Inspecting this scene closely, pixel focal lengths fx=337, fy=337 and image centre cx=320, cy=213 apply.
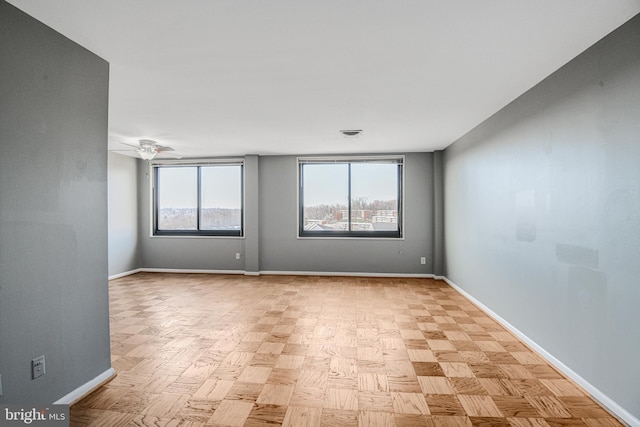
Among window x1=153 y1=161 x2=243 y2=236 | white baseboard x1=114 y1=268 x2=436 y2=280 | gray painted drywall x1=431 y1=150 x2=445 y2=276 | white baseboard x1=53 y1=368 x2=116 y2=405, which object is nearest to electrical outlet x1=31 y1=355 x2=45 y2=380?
white baseboard x1=53 y1=368 x2=116 y2=405

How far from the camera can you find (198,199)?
684 centimetres

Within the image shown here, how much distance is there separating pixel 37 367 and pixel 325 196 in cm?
507

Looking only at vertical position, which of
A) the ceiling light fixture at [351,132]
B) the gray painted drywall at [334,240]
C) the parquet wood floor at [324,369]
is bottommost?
the parquet wood floor at [324,369]

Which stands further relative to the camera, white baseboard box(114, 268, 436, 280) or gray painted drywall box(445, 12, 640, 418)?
white baseboard box(114, 268, 436, 280)

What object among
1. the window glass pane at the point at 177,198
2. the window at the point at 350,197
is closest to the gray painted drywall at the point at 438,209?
the window at the point at 350,197

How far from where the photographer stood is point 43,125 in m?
1.98

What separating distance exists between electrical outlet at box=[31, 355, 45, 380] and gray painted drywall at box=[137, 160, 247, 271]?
4.71m

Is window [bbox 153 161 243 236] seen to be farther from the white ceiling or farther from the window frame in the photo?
the white ceiling

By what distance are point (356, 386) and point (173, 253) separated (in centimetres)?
550

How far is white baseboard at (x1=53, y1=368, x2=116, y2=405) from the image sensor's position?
2.10 m

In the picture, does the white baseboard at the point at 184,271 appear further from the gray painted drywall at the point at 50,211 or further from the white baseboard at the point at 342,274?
the gray painted drywall at the point at 50,211

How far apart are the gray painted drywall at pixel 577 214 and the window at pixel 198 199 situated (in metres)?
4.68

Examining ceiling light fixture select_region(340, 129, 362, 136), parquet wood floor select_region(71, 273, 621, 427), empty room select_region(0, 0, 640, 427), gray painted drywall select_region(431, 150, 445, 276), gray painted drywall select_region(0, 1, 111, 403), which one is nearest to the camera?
gray painted drywall select_region(0, 1, 111, 403)

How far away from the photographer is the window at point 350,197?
6.38 meters
